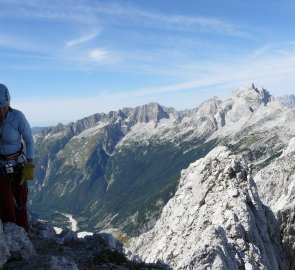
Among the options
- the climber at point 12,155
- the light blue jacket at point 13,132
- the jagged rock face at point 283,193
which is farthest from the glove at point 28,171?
the jagged rock face at point 283,193

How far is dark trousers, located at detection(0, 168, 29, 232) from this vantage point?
15016 millimetres

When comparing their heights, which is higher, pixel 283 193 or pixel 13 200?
pixel 13 200

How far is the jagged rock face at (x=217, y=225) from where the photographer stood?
31.4 metres

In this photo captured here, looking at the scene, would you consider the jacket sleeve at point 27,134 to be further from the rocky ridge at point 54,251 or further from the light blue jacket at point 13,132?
the rocky ridge at point 54,251

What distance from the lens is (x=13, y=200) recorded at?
1526cm

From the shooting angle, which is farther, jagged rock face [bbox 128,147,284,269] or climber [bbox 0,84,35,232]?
jagged rock face [bbox 128,147,284,269]

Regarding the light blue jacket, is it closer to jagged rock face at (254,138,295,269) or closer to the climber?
the climber

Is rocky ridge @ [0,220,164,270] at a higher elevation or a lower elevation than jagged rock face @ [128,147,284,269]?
higher

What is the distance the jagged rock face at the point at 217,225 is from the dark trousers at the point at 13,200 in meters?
14.1

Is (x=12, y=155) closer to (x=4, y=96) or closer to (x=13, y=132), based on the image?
(x=13, y=132)

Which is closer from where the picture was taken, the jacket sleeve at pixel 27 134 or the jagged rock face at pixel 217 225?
the jacket sleeve at pixel 27 134

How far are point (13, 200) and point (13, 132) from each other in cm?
257

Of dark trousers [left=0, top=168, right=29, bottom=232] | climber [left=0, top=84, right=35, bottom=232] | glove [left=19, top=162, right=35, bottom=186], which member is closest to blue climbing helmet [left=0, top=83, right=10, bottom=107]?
climber [left=0, top=84, right=35, bottom=232]

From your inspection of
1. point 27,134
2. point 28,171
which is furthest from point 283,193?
point 27,134
